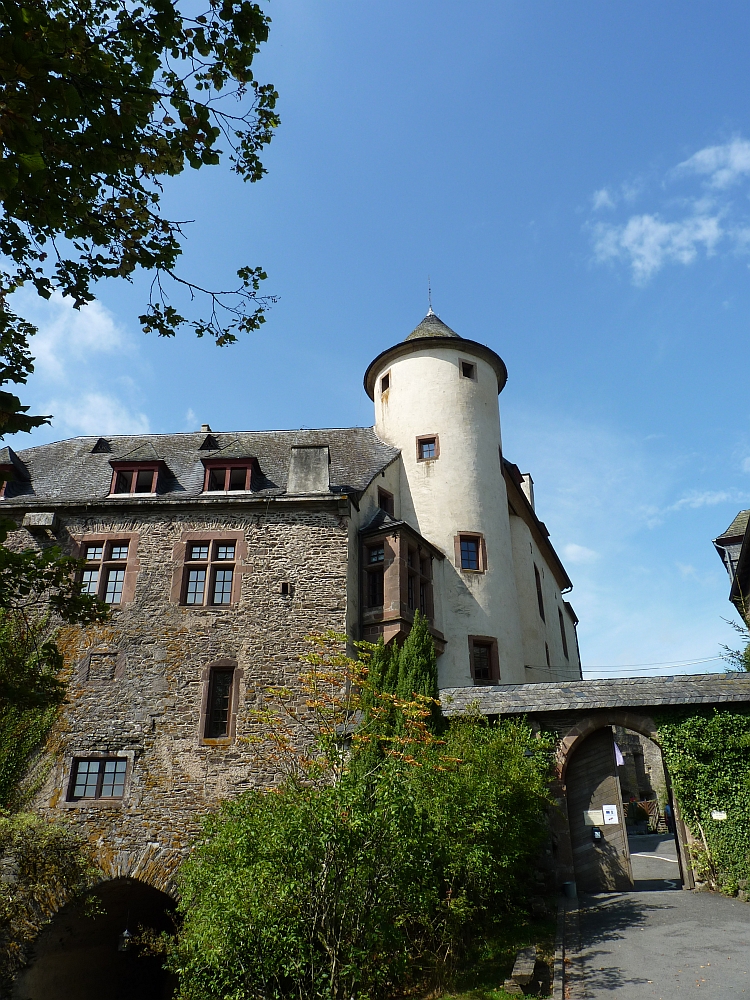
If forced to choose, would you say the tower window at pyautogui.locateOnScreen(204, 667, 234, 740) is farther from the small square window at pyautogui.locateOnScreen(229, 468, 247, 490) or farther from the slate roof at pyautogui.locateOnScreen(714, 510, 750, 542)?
the slate roof at pyautogui.locateOnScreen(714, 510, 750, 542)

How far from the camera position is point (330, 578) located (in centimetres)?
1883

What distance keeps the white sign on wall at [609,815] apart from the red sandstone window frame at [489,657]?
539cm

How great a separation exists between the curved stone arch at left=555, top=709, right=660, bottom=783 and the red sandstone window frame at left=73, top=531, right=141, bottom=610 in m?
11.1

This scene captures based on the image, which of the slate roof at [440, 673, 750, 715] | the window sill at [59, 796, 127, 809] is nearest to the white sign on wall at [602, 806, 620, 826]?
the slate roof at [440, 673, 750, 715]

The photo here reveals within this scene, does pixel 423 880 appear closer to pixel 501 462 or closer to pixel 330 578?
pixel 330 578

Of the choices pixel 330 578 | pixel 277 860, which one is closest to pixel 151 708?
pixel 330 578

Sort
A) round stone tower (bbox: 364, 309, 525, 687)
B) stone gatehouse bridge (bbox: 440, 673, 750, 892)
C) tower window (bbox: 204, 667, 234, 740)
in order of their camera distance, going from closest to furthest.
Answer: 1. stone gatehouse bridge (bbox: 440, 673, 750, 892)
2. tower window (bbox: 204, 667, 234, 740)
3. round stone tower (bbox: 364, 309, 525, 687)

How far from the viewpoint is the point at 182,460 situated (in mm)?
22719

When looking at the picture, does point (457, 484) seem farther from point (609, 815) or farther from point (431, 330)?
point (609, 815)

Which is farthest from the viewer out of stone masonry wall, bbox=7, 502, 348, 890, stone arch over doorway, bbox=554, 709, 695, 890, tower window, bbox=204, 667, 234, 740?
tower window, bbox=204, 667, 234, 740

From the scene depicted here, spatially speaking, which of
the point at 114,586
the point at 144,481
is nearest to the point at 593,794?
the point at 114,586

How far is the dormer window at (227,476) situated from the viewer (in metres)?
20.6

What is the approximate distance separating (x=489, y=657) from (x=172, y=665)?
28.5 feet

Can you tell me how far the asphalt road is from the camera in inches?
333
